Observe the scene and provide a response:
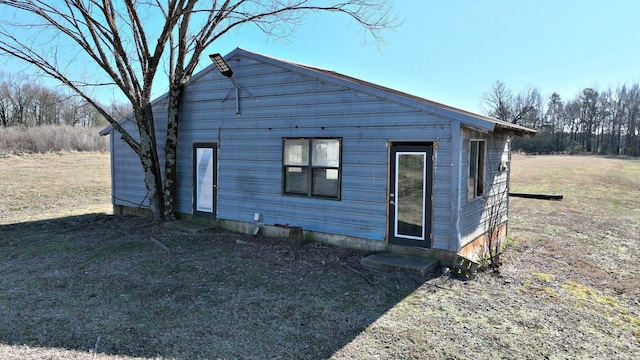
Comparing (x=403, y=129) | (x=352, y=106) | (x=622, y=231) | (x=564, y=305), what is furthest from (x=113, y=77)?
(x=622, y=231)

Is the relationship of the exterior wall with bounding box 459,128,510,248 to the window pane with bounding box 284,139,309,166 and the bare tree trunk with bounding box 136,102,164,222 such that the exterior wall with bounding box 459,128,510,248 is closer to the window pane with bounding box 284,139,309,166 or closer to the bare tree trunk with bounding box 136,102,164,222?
the window pane with bounding box 284,139,309,166

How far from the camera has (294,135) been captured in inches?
311

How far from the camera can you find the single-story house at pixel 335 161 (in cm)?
645

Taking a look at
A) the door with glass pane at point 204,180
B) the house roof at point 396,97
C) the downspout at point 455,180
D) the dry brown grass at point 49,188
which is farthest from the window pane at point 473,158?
the dry brown grass at point 49,188

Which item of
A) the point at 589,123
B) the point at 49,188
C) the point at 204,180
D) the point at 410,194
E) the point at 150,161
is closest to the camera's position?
the point at 410,194

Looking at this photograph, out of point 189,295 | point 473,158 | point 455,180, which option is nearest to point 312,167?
point 455,180

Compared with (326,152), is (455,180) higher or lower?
lower

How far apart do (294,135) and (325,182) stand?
1.14 meters

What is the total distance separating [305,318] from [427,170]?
3.19 m

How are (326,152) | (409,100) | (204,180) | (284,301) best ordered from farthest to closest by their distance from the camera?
(204,180) → (326,152) → (409,100) → (284,301)

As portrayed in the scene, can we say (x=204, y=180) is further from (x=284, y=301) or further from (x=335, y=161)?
A: (x=284, y=301)

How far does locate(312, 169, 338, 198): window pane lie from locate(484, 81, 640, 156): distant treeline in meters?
68.6

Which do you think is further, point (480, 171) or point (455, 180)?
point (480, 171)

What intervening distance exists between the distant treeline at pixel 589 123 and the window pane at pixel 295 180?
225 ft
